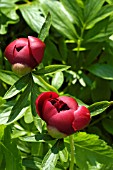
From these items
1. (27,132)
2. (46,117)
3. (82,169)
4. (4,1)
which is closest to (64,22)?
(4,1)

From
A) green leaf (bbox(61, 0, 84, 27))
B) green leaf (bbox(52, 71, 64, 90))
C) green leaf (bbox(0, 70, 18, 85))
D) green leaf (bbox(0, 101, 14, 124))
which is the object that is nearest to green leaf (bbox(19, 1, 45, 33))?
green leaf (bbox(61, 0, 84, 27))

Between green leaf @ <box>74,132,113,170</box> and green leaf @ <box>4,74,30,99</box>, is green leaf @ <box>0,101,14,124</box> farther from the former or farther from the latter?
green leaf @ <box>74,132,113,170</box>

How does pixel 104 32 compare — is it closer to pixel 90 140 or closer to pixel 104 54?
pixel 104 54

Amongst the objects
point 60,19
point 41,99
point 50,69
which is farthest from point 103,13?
point 41,99

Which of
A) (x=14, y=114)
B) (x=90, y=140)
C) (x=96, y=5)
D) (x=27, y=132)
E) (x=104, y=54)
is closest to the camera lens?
(x=14, y=114)

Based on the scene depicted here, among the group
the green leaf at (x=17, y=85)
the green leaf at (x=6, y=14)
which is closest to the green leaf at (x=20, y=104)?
the green leaf at (x=17, y=85)

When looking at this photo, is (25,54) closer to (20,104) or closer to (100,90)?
(20,104)

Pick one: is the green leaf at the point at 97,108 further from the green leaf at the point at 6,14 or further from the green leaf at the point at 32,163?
the green leaf at the point at 6,14

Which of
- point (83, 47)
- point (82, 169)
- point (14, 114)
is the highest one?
point (14, 114)
